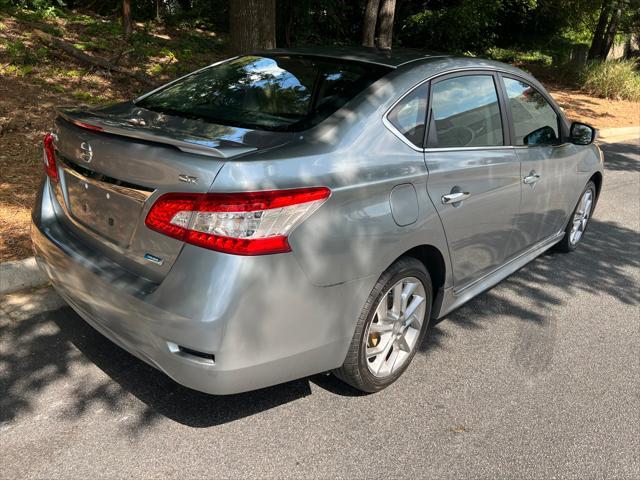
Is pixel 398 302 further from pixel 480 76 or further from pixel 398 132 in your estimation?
pixel 480 76

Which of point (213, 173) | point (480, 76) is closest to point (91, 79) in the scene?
point (480, 76)

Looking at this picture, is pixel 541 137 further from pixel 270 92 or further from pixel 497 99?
pixel 270 92

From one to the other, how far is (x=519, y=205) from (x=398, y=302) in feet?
4.31

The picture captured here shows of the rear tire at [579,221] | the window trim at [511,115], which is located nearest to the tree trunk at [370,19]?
the rear tire at [579,221]

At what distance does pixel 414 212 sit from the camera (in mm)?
2922

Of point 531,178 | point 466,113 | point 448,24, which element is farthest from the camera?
point 448,24

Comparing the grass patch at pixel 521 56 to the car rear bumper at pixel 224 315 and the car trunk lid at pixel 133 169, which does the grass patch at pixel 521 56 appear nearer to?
the car trunk lid at pixel 133 169

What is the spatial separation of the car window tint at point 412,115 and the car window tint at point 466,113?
8 centimetres

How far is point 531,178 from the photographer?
3980mm

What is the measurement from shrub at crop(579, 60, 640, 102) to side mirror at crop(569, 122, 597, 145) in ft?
41.7

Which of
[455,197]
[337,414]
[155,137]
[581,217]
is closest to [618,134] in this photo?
[581,217]

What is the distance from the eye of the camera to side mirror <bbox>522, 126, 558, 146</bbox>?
4.04 meters

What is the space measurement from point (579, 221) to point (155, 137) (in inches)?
168

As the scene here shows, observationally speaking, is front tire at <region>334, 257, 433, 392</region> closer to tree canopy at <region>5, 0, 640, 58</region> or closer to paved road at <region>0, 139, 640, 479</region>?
paved road at <region>0, 139, 640, 479</region>
